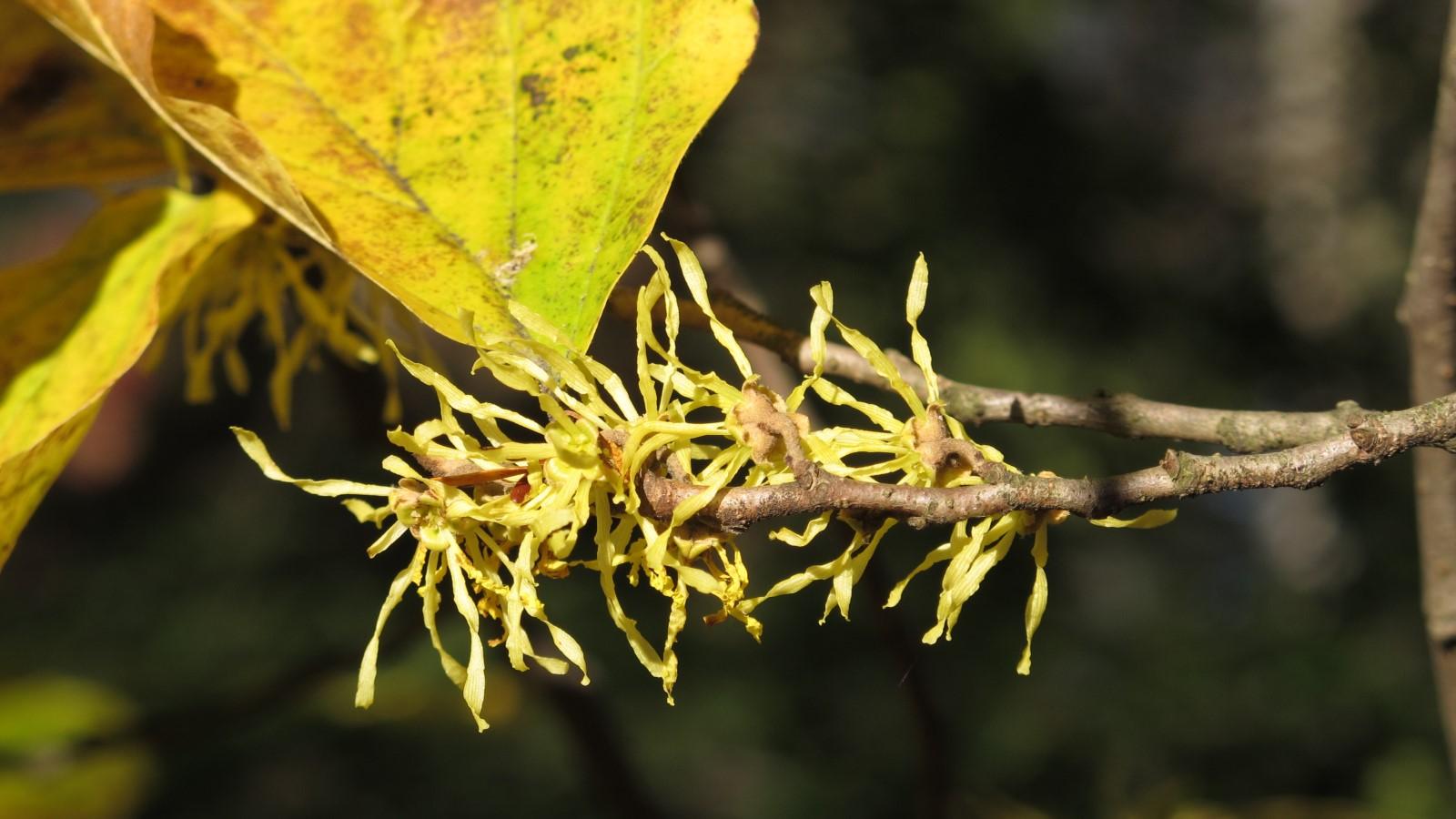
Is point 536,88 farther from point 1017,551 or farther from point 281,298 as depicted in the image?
point 1017,551

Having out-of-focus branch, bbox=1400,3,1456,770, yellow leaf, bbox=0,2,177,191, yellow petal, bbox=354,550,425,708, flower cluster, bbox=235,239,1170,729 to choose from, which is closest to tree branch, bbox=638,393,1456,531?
flower cluster, bbox=235,239,1170,729

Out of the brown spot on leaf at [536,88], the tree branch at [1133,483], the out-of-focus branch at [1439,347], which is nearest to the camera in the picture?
the tree branch at [1133,483]

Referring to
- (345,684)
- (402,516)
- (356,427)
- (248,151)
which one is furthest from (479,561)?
(345,684)

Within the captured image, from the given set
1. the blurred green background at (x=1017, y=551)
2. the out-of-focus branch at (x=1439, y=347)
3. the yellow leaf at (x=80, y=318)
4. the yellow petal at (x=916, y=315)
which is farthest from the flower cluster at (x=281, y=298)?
the blurred green background at (x=1017, y=551)

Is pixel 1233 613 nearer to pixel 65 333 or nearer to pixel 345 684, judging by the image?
pixel 345 684

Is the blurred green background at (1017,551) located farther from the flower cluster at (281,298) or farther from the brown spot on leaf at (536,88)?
the brown spot on leaf at (536,88)

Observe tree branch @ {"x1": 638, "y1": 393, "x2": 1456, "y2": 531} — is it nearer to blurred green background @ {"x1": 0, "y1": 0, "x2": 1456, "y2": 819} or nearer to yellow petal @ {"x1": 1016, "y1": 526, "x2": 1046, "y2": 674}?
yellow petal @ {"x1": 1016, "y1": 526, "x2": 1046, "y2": 674}
